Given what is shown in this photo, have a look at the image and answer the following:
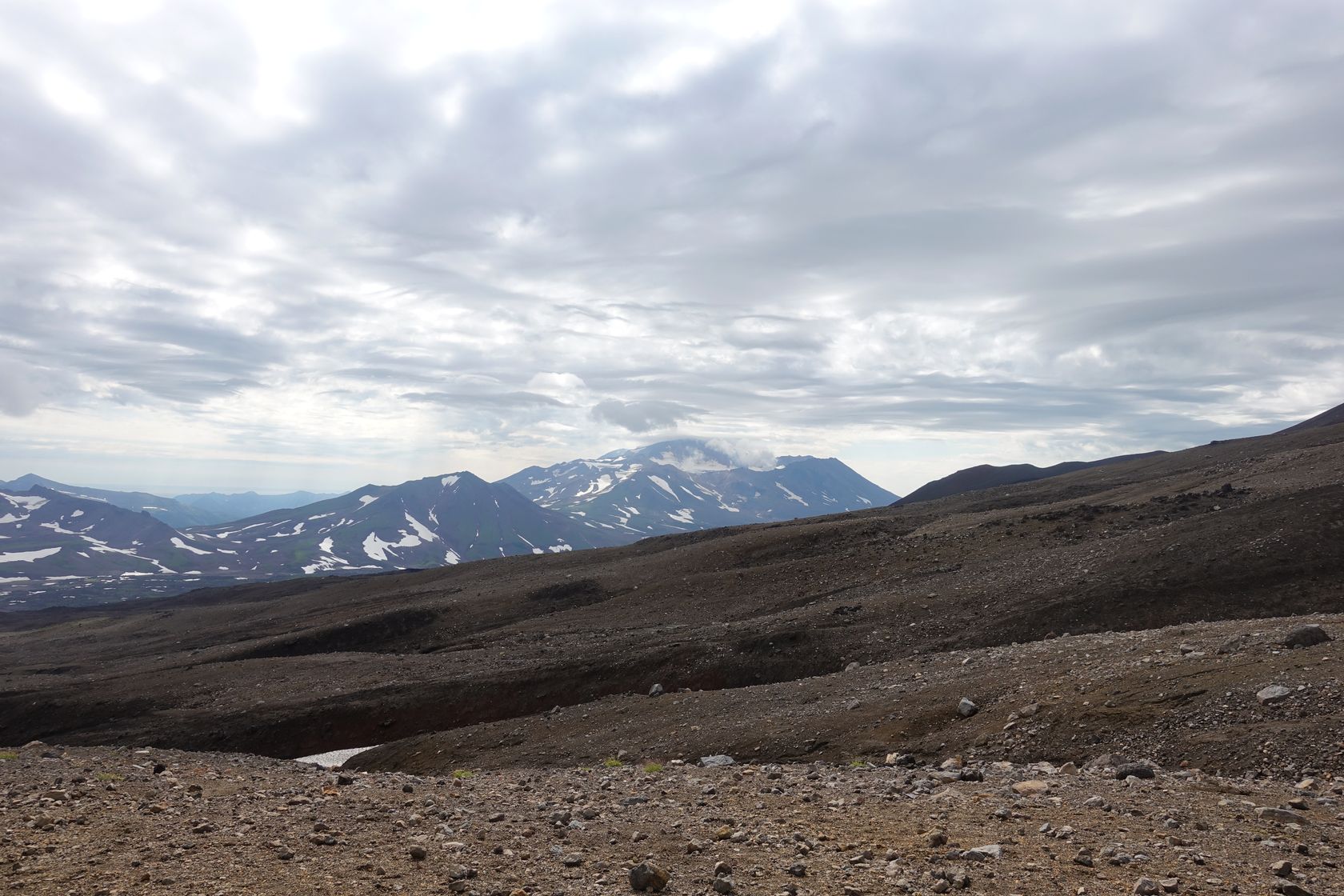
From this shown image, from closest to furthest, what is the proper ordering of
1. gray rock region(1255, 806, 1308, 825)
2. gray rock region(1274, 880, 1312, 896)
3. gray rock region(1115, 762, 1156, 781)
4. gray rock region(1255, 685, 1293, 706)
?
1. gray rock region(1274, 880, 1312, 896)
2. gray rock region(1255, 806, 1308, 825)
3. gray rock region(1115, 762, 1156, 781)
4. gray rock region(1255, 685, 1293, 706)

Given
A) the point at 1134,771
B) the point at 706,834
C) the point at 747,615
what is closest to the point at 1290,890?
the point at 1134,771

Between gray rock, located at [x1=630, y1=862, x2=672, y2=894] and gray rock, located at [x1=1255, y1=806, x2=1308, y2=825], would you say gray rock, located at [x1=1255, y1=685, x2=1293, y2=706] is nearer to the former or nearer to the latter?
gray rock, located at [x1=1255, y1=806, x2=1308, y2=825]

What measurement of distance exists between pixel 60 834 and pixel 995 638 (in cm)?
3026

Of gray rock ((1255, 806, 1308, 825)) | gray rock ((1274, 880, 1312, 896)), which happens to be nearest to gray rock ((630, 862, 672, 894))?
gray rock ((1274, 880, 1312, 896))

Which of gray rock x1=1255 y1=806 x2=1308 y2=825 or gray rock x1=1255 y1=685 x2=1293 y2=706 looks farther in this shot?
gray rock x1=1255 y1=685 x2=1293 y2=706

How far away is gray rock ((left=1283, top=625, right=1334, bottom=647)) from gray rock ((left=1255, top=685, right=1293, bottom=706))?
3185mm

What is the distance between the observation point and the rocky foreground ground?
8336mm

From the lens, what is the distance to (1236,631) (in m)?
20.2

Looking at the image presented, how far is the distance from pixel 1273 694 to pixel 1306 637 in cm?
387

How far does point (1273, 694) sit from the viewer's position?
49.8 feet

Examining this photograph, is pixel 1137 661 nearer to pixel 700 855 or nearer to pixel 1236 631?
pixel 1236 631

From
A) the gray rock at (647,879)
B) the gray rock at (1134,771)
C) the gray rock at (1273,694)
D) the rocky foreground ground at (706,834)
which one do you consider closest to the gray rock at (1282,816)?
the rocky foreground ground at (706,834)

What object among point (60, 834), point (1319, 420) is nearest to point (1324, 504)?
point (60, 834)

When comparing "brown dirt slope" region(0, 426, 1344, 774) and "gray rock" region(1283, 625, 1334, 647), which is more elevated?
"gray rock" region(1283, 625, 1334, 647)
